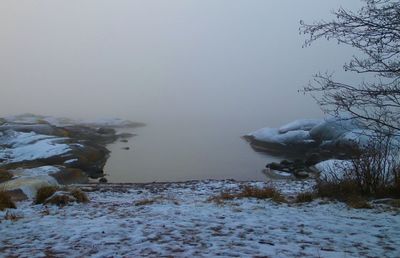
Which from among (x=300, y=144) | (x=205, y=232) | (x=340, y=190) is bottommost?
(x=205, y=232)

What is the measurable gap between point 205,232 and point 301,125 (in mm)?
75032

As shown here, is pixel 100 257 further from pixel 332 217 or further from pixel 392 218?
pixel 392 218

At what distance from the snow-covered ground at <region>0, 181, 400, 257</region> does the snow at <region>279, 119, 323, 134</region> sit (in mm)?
69924

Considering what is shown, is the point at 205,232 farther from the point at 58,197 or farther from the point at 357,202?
the point at 58,197

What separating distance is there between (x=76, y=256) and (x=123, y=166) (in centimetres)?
4725

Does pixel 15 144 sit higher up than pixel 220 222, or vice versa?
pixel 15 144

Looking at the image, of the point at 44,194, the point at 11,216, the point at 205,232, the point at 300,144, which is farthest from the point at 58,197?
the point at 300,144

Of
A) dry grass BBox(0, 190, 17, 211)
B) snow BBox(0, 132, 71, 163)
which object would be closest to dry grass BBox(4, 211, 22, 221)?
dry grass BBox(0, 190, 17, 211)

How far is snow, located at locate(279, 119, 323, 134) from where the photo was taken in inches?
3100

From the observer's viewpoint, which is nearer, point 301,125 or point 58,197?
point 58,197

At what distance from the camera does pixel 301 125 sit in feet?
264

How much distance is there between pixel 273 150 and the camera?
243ft

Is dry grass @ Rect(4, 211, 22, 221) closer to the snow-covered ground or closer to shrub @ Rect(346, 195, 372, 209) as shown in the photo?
the snow-covered ground

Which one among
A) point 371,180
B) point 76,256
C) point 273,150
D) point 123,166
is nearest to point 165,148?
point 273,150
